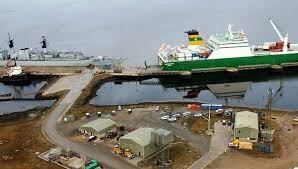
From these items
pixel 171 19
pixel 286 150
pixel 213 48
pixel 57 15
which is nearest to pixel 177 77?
pixel 213 48

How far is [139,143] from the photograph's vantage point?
2895cm

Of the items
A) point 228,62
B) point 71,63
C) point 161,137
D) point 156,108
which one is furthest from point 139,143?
point 71,63

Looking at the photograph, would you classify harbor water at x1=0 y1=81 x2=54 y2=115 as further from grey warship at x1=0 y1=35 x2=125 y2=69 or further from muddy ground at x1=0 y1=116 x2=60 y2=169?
muddy ground at x1=0 y1=116 x2=60 y2=169

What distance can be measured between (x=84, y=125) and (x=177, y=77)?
25.6 metres

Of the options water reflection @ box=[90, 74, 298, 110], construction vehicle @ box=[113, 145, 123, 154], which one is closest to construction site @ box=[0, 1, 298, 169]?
construction vehicle @ box=[113, 145, 123, 154]

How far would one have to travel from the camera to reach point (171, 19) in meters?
101

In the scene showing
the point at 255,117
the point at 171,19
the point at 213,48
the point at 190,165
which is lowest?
the point at 190,165

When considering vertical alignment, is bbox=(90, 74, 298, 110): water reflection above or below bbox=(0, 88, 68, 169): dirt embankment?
above

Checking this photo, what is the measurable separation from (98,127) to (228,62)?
30.0 m

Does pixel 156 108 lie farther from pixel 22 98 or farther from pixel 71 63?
pixel 71 63

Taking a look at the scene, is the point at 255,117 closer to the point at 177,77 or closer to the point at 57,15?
the point at 177,77

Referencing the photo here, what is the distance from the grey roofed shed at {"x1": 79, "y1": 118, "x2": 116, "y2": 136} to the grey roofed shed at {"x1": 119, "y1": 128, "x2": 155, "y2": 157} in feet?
11.6

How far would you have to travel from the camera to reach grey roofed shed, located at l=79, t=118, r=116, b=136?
33188 millimetres

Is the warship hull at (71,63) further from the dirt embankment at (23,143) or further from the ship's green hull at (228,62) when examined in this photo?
the dirt embankment at (23,143)
